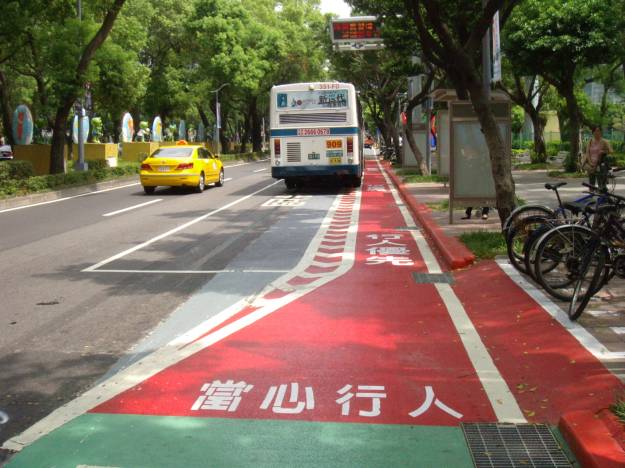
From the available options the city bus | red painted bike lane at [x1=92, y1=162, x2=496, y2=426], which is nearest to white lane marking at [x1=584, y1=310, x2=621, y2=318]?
red painted bike lane at [x1=92, y1=162, x2=496, y2=426]

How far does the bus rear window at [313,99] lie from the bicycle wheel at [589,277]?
16.5 metres

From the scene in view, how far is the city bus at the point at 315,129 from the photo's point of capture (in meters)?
22.6

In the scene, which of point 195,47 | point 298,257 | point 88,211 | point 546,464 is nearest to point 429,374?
point 546,464

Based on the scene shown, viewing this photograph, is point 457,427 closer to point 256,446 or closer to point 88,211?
point 256,446

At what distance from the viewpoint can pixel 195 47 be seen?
54625 mm

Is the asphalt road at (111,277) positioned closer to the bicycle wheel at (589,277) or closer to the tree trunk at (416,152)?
the bicycle wheel at (589,277)

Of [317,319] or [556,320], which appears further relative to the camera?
[317,319]

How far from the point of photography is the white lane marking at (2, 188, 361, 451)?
15.1 ft

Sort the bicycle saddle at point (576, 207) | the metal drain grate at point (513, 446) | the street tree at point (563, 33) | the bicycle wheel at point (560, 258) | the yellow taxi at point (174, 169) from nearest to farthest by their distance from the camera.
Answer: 1. the metal drain grate at point (513, 446)
2. the bicycle wheel at point (560, 258)
3. the bicycle saddle at point (576, 207)
4. the yellow taxi at point (174, 169)
5. the street tree at point (563, 33)

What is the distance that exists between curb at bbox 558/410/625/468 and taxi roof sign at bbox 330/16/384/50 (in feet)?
87.5

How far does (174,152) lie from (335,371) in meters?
18.9

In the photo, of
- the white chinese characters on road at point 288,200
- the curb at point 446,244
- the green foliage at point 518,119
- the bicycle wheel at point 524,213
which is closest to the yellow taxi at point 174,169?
the white chinese characters on road at point 288,200

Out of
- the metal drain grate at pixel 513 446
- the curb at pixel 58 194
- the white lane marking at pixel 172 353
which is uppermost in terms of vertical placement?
the curb at pixel 58 194

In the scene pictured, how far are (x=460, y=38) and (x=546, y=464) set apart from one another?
1356 cm
